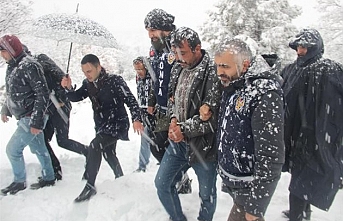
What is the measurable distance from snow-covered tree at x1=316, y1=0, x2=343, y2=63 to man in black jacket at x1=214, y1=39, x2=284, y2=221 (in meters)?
29.5

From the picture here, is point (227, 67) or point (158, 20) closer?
point (227, 67)

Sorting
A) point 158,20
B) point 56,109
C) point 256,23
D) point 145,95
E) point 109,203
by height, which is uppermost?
point 158,20

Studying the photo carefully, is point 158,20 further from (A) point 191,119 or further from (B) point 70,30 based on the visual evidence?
(B) point 70,30

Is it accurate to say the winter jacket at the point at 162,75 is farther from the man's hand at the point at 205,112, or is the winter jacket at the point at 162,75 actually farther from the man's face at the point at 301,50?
the man's face at the point at 301,50

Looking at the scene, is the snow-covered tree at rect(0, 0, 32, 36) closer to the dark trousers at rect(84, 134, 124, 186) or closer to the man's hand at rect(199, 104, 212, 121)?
the dark trousers at rect(84, 134, 124, 186)

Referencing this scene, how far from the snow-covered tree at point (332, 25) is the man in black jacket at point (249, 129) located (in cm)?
2950

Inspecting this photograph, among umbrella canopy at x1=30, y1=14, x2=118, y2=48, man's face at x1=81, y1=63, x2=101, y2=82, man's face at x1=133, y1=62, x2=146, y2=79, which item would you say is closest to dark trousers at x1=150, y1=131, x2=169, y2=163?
man's face at x1=81, y1=63, x2=101, y2=82

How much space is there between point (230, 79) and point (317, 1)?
3088 cm

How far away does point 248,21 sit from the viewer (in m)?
20.7

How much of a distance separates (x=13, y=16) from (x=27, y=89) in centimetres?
3050

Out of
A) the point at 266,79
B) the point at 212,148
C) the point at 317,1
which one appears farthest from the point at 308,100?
the point at 317,1

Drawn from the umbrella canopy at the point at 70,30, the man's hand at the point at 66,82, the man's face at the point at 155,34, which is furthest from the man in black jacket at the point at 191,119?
the umbrella canopy at the point at 70,30

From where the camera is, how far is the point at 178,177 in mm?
3504

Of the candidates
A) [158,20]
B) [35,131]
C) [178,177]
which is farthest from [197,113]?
[35,131]
